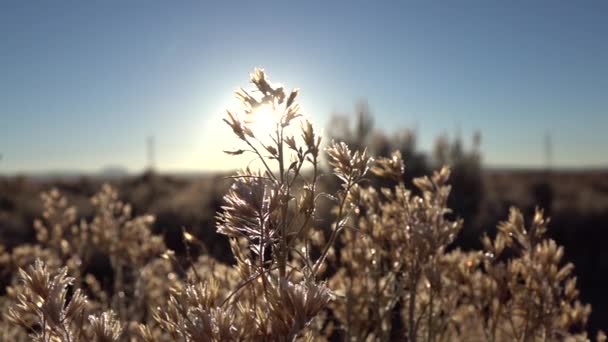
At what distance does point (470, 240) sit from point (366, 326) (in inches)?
417

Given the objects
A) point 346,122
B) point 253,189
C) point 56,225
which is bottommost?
point 56,225

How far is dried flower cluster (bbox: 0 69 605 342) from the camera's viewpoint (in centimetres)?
113

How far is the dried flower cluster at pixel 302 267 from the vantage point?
1.13 metres

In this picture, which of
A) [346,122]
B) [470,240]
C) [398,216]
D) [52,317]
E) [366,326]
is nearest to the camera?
[52,317]

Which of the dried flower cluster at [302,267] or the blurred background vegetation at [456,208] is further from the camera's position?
the blurred background vegetation at [456,208]

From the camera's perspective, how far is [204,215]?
14328 mm

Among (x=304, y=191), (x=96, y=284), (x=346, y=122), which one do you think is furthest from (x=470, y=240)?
(x=304, y=191)

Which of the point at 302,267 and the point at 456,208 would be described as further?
the point at 456,208

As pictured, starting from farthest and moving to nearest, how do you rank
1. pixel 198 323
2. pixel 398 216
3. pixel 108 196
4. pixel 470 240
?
pixel 470 240
pixel 108 196
pixel 398 216
pixel 198 323

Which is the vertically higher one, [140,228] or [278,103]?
Answer: [278,103]

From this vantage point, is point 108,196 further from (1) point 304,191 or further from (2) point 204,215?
(2) point 204,215

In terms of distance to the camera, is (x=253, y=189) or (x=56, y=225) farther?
(x=56, y=225)

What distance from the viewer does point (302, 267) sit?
7.05ft

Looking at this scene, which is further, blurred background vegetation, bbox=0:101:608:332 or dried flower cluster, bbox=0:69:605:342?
blurred background vegetation, bbox=0:101:608:332
